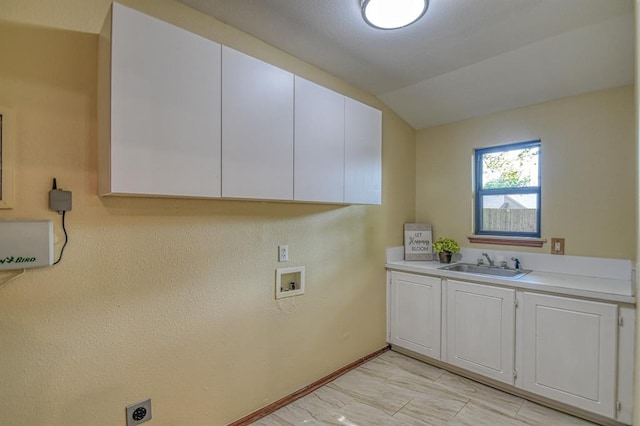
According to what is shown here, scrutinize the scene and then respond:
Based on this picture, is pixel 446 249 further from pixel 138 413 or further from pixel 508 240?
pixel 138 413

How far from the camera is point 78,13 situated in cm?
147

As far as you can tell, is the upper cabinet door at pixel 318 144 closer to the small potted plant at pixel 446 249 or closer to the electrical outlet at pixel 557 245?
the small potted plant at pixel 446 249

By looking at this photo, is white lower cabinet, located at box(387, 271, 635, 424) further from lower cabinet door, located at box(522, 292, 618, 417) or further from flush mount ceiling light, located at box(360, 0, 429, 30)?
flush mount ceiling light, located at box(360, 0, 429, 30)

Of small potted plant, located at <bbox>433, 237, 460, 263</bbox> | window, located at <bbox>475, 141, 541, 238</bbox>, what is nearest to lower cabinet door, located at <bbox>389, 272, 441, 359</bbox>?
small potted plant, located at <bbox>433, 237, 460, 263</bbox>

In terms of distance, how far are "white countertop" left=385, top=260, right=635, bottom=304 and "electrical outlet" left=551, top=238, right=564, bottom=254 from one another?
180 mm

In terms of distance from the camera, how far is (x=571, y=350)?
2096 mm

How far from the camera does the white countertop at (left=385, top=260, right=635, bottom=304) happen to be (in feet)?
6.49

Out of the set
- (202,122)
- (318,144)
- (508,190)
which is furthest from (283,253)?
(508,190)

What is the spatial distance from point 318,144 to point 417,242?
5.81 feet

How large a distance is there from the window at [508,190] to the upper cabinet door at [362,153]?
127 centimetres

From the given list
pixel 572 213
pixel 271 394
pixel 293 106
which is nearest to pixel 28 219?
pixel 293 106

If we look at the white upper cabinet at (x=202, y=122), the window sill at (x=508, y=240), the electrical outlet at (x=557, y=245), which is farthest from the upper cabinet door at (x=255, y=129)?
the electrical outlet at (x=557, y=245)

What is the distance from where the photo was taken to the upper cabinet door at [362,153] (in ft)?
7.55

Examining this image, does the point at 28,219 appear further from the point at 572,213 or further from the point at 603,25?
the point at 572,213
